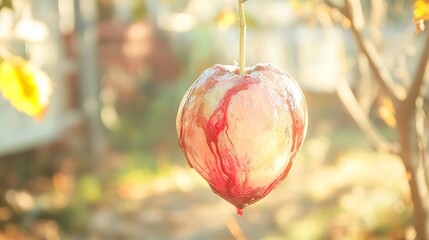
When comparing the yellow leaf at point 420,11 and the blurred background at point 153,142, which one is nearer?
the yellow leaf at point 420,11

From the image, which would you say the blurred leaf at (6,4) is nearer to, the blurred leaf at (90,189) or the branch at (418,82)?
the branch at (418,82)

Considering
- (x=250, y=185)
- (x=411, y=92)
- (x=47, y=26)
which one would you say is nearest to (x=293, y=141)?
(x=250, y=185)

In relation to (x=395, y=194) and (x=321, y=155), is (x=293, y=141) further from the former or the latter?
(x=321, y=155)

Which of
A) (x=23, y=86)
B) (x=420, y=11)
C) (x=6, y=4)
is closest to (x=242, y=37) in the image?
(x=420, y=11)

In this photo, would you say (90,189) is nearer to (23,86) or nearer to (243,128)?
(23,86)

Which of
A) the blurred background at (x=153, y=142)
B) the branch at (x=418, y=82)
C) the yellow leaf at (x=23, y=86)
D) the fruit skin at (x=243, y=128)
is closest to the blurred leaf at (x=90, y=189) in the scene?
the blurred background at (x=153, y=142)

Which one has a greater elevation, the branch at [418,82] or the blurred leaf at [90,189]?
the branch at [418,82]

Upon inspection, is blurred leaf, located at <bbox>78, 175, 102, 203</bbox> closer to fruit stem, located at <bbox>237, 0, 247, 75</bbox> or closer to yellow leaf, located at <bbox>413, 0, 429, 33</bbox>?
yellow leaf, located at <bbox>413, 0, 429, 33</bbox>
